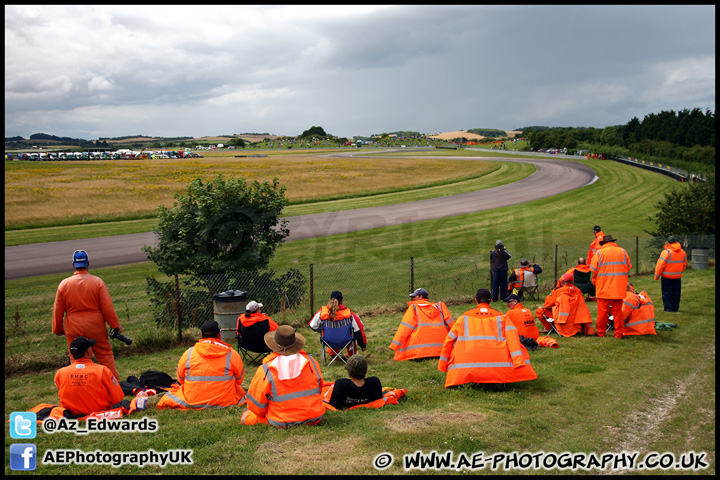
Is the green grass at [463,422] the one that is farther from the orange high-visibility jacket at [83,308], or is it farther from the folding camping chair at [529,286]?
the folding camping chair at [529,286]

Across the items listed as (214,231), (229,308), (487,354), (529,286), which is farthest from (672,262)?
(214,231)

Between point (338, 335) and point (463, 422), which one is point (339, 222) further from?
point (463, 422)

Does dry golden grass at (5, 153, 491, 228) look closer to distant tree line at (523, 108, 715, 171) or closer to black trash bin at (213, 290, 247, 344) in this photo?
distant tree line at (523, 108, 715, 171)

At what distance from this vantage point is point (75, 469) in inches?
212

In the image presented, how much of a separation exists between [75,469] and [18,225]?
3561 centimetres

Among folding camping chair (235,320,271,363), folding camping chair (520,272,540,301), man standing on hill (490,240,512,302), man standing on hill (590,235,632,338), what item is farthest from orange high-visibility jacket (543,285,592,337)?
folding camping chair (235,320,271,363)

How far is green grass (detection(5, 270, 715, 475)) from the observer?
559 cm

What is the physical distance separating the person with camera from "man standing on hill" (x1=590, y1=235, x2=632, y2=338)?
957 cm

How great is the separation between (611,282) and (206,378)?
28.2 feet

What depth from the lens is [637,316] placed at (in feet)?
38.0

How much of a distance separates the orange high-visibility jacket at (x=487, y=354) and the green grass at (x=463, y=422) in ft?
0.80

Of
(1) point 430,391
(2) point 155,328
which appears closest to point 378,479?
(1) point 430,391

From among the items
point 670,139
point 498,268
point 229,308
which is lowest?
point 229,308

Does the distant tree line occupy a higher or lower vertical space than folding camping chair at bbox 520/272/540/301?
higher
